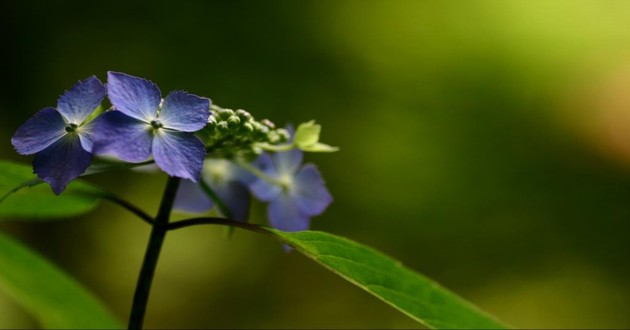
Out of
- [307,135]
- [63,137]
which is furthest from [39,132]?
[307,135]

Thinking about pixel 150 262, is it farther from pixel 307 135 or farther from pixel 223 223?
pixel 307 135

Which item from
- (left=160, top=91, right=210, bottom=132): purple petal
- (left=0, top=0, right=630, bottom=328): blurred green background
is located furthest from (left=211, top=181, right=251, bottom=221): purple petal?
(left=0, top=0, right=630, bottom=328): blurred green background

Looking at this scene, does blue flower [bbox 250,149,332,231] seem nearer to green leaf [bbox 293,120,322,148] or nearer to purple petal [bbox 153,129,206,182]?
green leaf [bbox 293,120,322,148]

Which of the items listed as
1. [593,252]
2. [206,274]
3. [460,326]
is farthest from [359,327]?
[460,326]

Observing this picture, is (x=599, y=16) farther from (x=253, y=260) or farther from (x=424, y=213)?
(x=253, y=260)

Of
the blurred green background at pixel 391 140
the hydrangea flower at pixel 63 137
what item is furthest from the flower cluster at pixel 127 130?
the blurred green background at pixel 391 140

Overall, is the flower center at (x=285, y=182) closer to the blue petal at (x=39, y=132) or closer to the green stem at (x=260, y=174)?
the green stem at (x=260, y=174)
